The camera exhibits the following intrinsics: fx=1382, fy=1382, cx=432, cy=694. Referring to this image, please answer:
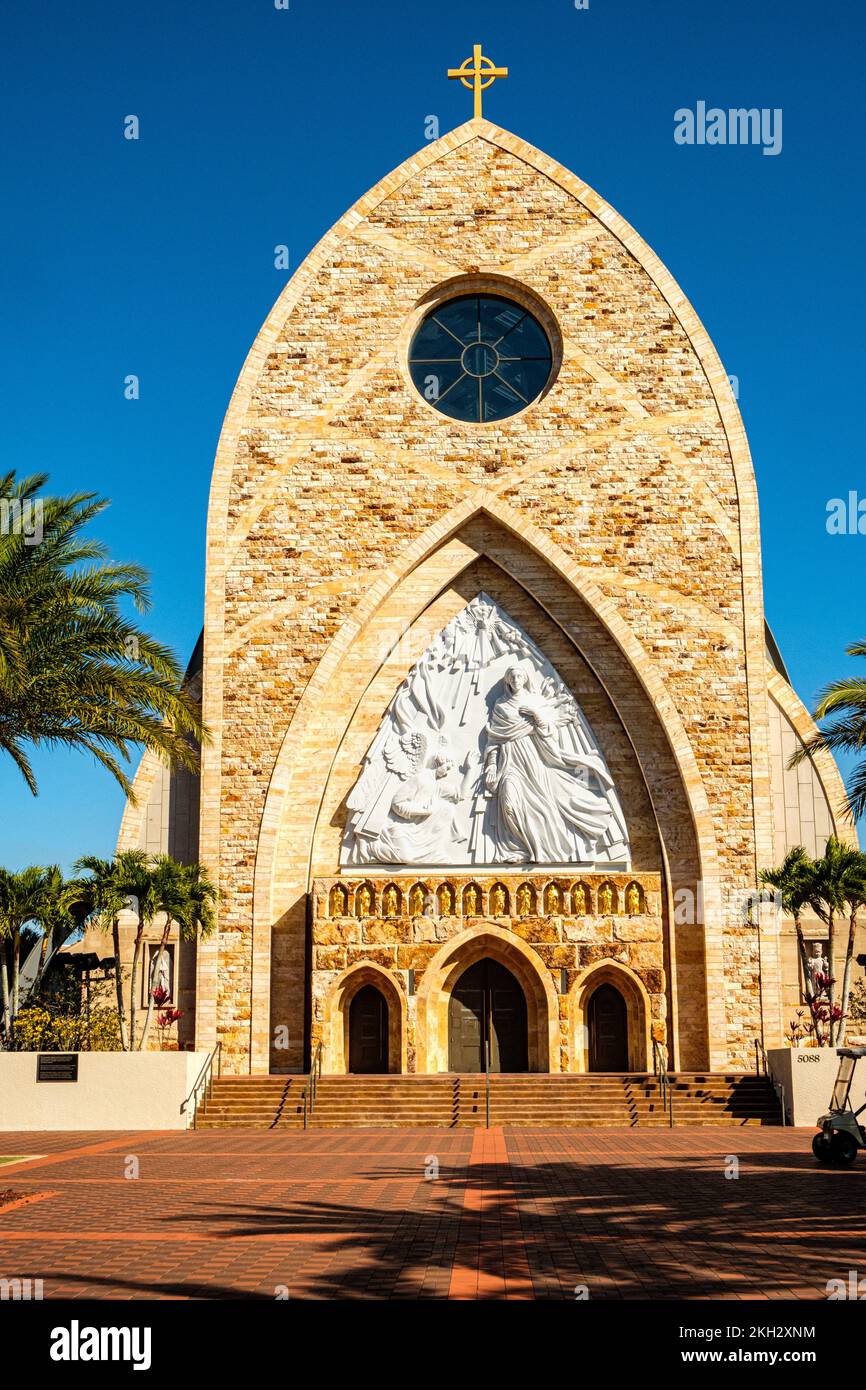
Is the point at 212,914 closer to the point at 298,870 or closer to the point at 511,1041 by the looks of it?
the point at 298,870

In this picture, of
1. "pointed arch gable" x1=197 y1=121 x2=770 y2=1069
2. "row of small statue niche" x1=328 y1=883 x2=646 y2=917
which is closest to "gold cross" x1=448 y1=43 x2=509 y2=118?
"pointed arch gable" x1=197 y1=121 x2=770 y2=1069

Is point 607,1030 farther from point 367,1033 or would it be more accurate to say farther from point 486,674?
point 486,674

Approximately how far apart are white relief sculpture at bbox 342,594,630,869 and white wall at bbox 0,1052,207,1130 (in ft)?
19.6

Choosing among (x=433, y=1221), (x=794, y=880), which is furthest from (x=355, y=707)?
(x=433, y=1221)

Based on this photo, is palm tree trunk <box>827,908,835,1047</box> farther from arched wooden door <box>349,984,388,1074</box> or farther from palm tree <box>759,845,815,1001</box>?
arched wooden door <box>349,984,388,1074</box>

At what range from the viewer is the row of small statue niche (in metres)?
24.5

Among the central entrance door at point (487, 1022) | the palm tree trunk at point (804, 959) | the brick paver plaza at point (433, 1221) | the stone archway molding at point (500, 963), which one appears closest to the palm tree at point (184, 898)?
the stone archway molding at point (500, 963)

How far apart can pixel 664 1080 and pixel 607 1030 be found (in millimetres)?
3122

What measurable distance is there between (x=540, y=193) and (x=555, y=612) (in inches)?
346

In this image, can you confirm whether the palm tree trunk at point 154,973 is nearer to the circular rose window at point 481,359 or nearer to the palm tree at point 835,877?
the palm tree at point 835,877

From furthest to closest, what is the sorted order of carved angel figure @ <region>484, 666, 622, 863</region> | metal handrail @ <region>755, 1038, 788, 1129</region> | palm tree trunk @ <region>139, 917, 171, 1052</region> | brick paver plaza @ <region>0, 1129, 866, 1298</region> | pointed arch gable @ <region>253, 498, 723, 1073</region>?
carved angel figure @ <region>484, 666, 622, 863</region>, pointed arch gable @ <region>253, 498, 723, 1073</region>, palm tree trunk @ <region>139, 917, 171, 1052</region>, metal handrail @ <region>755, 1038, 788, 1129</region>, brick paver plaza @ <region>0, 1129, 866, 1298</region>

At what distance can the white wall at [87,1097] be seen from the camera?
21.3 m

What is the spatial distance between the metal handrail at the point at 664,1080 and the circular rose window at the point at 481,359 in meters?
Result: 12.7

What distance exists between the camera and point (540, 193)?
2834 centimetres
